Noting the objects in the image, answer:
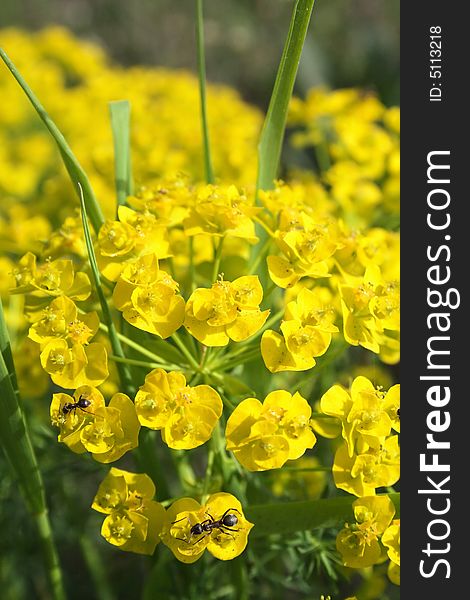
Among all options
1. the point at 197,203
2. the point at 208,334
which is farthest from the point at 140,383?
the point at 197,203

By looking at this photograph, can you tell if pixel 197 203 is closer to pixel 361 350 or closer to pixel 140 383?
pixel 140 383

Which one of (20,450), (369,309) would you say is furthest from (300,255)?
(20,450)

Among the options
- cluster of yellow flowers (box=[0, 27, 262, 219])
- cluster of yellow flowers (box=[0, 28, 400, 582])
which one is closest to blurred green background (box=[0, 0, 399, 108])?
cluster of yellow flowers (box=[0, 27, 262, 219])

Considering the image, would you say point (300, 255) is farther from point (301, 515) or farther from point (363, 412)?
point (301, 515)

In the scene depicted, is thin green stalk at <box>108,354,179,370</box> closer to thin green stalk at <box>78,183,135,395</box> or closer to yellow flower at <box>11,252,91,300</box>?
thin green stalk at <box>78,183,135,395</box>

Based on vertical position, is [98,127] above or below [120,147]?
above

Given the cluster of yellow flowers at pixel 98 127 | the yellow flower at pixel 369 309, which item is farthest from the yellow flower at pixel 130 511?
the cluster of yellow flowers at pixel 98 127

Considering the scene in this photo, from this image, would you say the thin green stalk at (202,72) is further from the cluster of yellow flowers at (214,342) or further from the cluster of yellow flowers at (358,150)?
the cluster of yellow flowers at (358,150)
